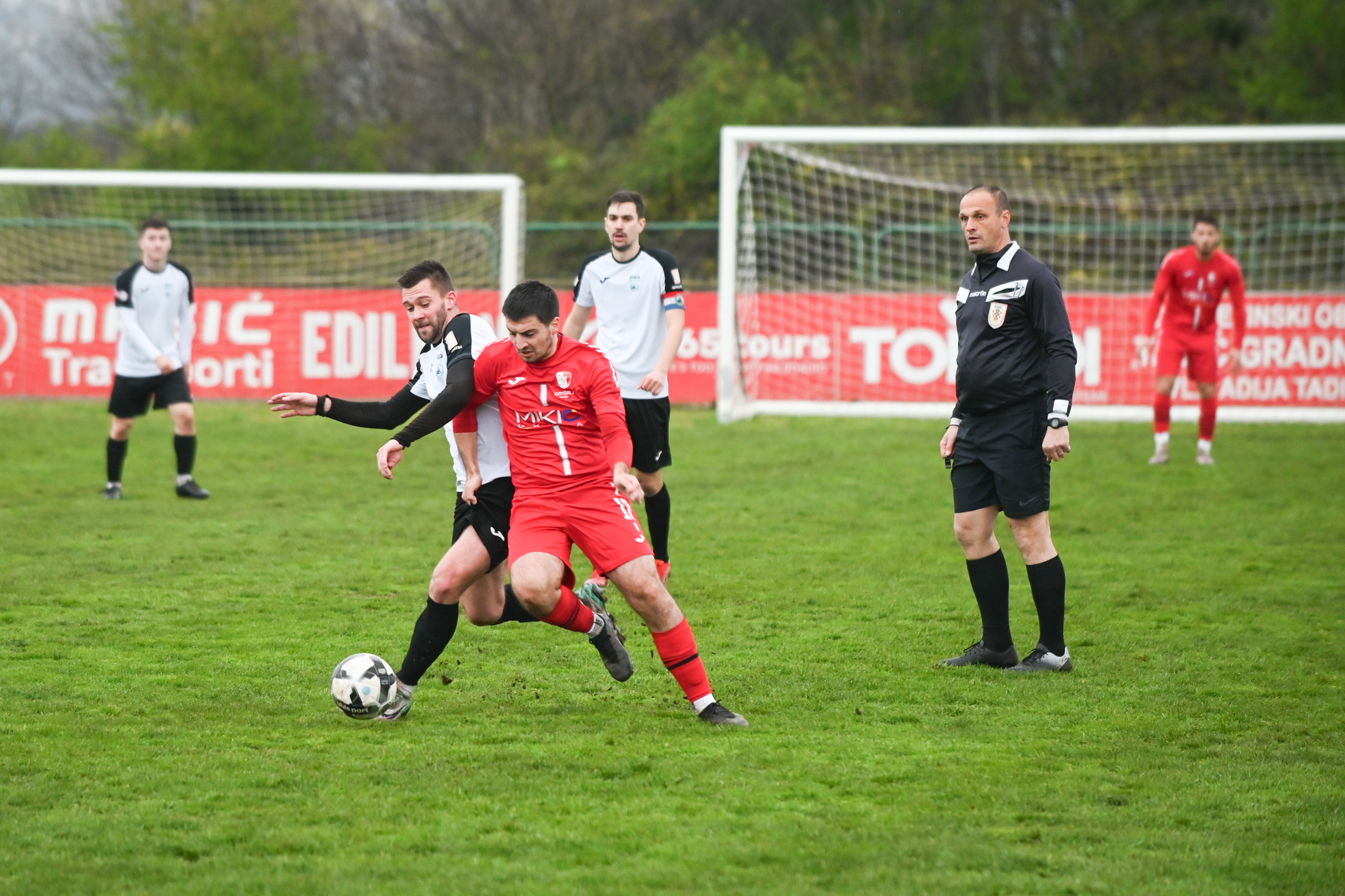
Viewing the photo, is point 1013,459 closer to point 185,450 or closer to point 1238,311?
point 185,450

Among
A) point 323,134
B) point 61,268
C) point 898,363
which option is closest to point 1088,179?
point 898,363

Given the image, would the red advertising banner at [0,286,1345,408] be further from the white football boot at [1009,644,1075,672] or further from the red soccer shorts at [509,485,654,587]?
the red soccer shorts at [509,485,654,587]

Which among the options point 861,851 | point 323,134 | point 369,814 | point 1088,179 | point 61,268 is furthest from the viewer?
point 323,134

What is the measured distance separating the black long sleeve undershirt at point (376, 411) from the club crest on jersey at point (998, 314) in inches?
91.5

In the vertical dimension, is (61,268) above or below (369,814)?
above

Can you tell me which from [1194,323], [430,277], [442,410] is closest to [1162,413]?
[1194,323]

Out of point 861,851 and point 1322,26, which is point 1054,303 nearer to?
point 861,851

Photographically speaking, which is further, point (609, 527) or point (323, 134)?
point (323, 134)

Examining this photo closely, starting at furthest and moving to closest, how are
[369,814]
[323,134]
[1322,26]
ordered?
[323,134], [1322,26], [369,814]

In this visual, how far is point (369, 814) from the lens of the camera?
423cm

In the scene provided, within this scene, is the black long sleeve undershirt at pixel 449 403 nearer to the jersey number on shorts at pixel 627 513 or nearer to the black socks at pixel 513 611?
the jersey number on shorts at pixel 627 513

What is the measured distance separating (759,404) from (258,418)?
5748mm

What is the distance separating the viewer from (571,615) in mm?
5250

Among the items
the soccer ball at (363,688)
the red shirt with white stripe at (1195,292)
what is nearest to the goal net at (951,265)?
the red shirt with white stripe at (1195,292)
